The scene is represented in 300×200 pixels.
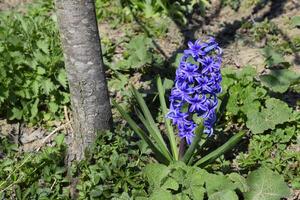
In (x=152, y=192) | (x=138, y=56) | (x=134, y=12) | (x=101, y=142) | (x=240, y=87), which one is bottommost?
(x=152, y=192)

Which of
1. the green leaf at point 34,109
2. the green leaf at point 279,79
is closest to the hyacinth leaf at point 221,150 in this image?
the green leaf at point 279,79

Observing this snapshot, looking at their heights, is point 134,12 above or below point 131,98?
above

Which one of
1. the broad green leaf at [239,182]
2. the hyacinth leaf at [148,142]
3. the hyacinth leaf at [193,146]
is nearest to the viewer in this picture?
the hyacinth leaf at [193,146]

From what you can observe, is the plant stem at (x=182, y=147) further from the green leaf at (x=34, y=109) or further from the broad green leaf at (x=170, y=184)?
the green leaf at (x=34, y=109)

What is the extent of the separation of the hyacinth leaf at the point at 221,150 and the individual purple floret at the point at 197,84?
15 cm

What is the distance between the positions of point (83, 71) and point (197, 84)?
72 centimetres

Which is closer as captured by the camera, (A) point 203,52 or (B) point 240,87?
(A) point 203,52

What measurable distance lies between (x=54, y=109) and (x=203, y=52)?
4.77ft

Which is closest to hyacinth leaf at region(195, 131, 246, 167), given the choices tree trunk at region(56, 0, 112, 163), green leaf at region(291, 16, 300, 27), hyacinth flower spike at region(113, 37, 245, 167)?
hyacinth flower spike at region(113, 37, 245, 167)

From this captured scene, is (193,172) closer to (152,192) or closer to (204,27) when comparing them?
(152,192)

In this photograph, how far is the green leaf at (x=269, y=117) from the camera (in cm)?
358

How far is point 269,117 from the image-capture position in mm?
3621

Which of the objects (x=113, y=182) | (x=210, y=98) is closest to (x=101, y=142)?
(x=113, y=182)

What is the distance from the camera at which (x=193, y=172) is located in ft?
9.84
